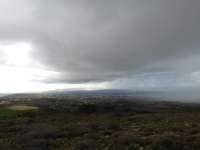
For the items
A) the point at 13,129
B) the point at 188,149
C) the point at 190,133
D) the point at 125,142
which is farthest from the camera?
the point at 13,129

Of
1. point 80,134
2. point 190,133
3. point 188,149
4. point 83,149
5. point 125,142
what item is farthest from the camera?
point 80,134

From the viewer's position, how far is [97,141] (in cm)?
1820

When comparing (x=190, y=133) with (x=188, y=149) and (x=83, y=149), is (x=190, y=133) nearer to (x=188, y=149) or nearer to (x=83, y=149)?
(x=188, y=149)

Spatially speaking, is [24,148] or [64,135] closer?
[24,148]

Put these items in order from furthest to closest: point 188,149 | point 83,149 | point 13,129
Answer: point 13,129 < point 83,149 < point 188,149

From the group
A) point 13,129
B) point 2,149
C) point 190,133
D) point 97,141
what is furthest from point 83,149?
point 13,129

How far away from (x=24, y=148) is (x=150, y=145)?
8.95 metres

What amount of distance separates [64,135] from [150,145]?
898cm

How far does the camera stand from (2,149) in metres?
16.3

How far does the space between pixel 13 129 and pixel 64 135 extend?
7763 mm

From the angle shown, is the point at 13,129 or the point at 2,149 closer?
the point at 2,149

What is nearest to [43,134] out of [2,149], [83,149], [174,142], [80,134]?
[80,134]

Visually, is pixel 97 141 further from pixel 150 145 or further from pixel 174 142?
pixel 174 142

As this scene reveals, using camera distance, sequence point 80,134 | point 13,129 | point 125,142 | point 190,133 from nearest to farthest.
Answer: point 125,142
point 190,133
point 80,134
point 13,129
